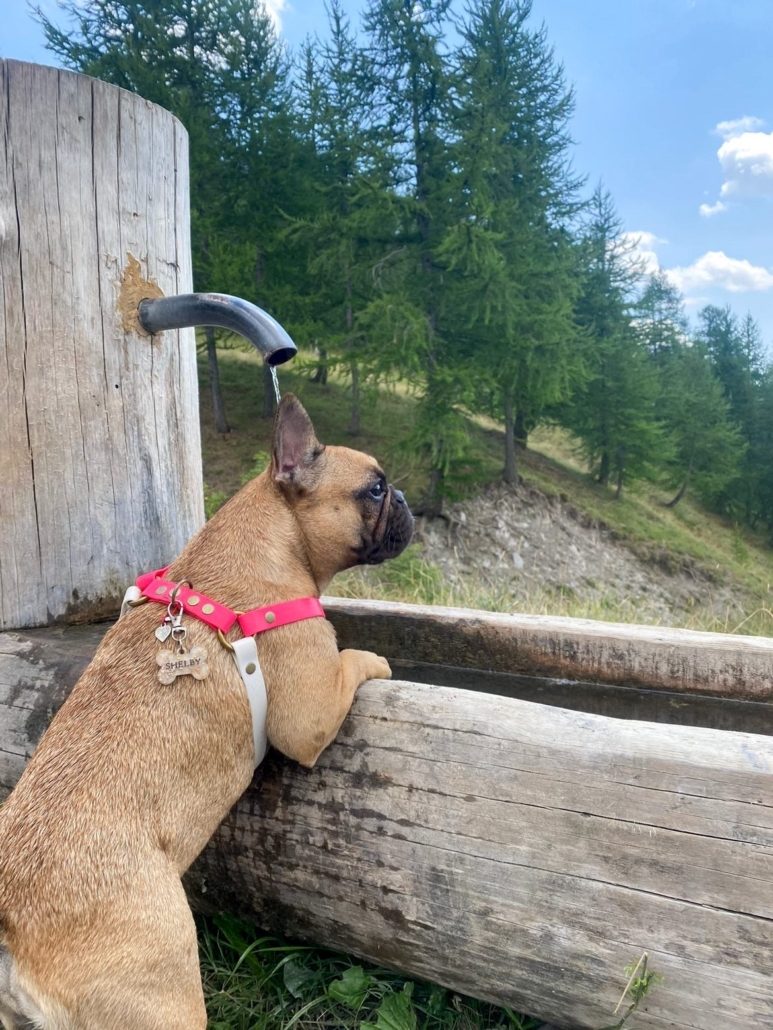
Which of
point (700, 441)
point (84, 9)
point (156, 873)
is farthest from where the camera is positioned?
point (700, 441)

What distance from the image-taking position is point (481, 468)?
14703mm

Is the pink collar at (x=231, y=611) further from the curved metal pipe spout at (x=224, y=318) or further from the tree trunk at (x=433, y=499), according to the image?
the tree trunk at (x=433, y=499)

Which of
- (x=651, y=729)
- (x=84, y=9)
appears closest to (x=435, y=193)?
(x=84, y=9)

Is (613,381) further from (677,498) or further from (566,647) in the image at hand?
(566,647)

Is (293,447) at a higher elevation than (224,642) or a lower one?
higher

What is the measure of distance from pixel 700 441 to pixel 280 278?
1549 cm

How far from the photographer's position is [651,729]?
1618 millimetres

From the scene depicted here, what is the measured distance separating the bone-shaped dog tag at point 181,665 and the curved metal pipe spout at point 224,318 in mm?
825

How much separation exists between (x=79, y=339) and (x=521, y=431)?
19541mm

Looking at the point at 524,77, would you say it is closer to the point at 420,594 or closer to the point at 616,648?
the point at 420,594

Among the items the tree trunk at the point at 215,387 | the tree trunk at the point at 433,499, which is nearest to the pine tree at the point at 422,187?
the tree trunk at the point at 433,499

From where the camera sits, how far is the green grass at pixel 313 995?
174 centimetres

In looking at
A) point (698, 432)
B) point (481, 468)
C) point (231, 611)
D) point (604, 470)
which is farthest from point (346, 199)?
point (698, 432)

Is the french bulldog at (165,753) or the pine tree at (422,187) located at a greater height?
the pine tree at (422,187)
